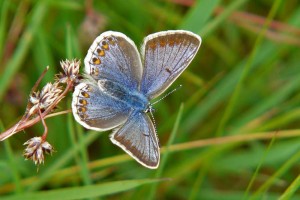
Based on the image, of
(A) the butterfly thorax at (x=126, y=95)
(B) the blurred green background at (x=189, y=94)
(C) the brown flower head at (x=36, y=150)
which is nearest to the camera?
(C) the brown flower head at (x=36, y=150)

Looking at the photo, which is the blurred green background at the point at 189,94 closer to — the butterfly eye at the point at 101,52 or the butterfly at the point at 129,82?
the butterfly at the point at 129,82

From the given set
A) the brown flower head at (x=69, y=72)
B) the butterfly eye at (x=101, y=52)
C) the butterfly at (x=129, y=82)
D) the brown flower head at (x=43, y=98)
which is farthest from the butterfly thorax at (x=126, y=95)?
the brown flower head at (x=43, y=98)

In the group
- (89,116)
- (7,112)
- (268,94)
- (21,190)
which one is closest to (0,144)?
(7,112)

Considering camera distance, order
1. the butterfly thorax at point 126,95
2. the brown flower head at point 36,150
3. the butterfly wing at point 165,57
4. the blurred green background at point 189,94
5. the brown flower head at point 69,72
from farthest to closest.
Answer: the blurred green background at point 189,94, the butterfly thorax at point 126,95, the butterfly wing at point 165,57, the brown flower head at point 69,72, the brown flower head at point 36,150

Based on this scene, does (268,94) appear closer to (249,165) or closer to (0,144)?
(249,165)

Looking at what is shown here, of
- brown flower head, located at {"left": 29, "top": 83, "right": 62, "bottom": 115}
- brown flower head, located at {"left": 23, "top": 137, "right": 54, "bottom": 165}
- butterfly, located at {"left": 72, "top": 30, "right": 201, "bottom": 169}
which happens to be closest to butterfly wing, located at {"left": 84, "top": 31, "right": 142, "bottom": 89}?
butterfly, located at {"left": 72, "top": 30, "right": 201, "bottom": 169}

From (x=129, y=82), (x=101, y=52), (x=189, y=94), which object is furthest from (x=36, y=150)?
(x=189, y=94)

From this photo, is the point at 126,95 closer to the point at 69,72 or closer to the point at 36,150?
the point at 69,72
